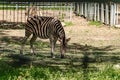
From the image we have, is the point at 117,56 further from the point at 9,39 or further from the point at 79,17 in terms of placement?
the point at 79,17

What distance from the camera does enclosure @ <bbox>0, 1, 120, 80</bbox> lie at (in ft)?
28.9

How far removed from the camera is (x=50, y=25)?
12859 millimetres

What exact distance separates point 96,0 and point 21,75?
2.19 meters

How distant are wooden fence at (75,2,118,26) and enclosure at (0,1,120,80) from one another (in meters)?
0.31

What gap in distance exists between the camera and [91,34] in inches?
781

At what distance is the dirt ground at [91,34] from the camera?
1637 cm

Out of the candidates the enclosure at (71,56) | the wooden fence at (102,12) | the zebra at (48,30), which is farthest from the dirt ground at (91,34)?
the zebra at (48,30)

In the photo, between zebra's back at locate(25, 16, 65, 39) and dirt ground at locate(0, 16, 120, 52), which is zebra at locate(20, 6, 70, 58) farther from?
dirt ground at locate(0, 16, 120, 52)

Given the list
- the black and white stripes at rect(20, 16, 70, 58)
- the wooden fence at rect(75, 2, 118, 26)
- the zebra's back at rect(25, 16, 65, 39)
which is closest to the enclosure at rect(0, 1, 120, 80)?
the wooden fence at rect(75, 2, 118, 26)

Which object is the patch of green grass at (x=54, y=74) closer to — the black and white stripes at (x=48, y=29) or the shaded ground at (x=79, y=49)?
the shaded ground at (x=79, y=49)

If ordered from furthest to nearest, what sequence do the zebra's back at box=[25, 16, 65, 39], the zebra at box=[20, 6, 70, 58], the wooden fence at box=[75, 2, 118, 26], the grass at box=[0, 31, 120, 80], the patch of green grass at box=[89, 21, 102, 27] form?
the patch of green grass at box=[89, 21, 102, 27], the wooden fence at box=[75, 2, 118, 26], the zebra's back at box=[25, 16, 65, 39], the zebra at box=[20, 6, 70, 58], the grass at box=[0, 31, 120, 80]

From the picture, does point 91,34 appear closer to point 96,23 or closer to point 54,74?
point 96,23

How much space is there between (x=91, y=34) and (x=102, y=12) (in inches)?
Answer: 191

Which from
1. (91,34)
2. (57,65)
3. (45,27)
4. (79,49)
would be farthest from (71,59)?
(91,34)
